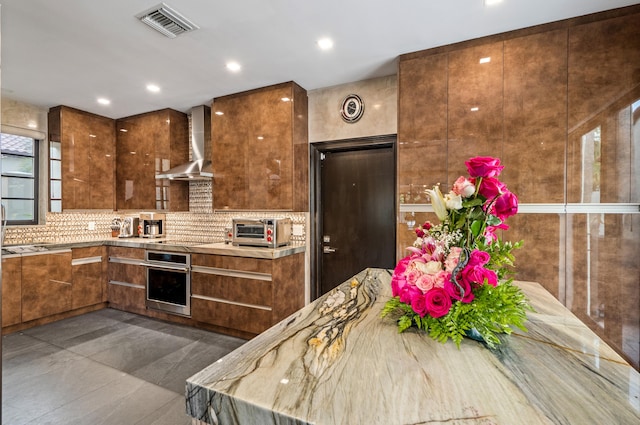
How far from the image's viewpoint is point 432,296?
0.91 meters

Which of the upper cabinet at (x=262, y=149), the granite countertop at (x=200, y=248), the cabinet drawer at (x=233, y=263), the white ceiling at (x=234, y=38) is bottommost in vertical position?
the cabinet drawer at (x=233, y=263)

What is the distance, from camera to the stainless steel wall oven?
342cm

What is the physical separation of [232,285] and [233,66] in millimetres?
2202

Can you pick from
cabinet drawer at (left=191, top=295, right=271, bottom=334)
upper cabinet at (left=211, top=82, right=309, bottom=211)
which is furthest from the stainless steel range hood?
cabinet drawer at (left=191, top=295, right=271, bottom=334)

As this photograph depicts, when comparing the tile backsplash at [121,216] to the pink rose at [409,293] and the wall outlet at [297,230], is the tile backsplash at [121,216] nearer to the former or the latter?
the wall outlet at [297,230]

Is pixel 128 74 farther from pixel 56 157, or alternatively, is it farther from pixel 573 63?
pixel 573 63

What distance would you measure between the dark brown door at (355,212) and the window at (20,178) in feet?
12.7

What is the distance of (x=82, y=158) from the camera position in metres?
4.12

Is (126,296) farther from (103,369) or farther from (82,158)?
(82,158)

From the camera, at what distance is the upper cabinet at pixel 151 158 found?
13.5 ft

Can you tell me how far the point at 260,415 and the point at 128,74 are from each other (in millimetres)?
3569

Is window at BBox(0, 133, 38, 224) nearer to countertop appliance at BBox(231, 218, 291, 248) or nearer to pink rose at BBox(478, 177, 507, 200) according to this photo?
countertop appliance at BBox(231, 218, 291, 248)

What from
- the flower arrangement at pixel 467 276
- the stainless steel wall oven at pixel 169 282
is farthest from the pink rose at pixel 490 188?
the stainless steel wall oven at pixel 169 282

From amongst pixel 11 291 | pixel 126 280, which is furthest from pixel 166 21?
pixel 11 291
